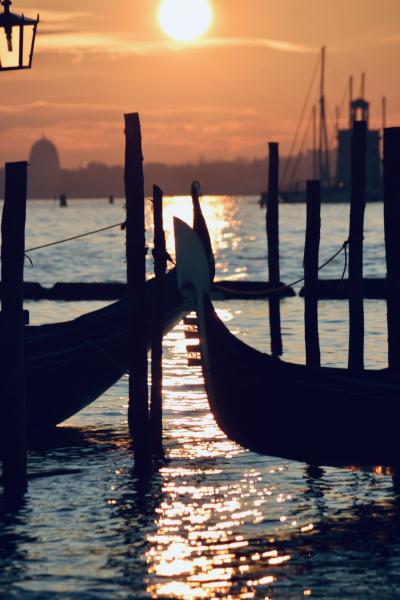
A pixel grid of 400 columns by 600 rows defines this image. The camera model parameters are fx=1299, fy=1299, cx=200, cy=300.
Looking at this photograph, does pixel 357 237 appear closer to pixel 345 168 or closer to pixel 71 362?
pixel 71 362

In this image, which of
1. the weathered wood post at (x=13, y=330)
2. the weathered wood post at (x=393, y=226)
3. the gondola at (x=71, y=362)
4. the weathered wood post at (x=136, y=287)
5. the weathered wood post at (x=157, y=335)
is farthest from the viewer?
the gondola at (x=71, y=362)

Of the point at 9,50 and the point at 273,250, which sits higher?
the point at 9,50

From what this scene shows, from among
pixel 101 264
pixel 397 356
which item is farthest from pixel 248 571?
pixel 101 264

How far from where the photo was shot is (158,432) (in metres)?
13.3

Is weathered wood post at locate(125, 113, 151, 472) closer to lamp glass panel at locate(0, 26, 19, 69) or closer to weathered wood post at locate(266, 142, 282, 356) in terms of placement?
lamp glass panel at locate(0, 26, 19, 69)

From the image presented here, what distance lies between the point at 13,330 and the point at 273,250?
11017 mm

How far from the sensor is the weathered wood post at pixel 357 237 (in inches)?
579

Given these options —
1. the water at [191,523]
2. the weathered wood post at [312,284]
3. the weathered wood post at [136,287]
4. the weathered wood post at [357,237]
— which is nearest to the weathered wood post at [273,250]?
the weathered wood post at [312,284]

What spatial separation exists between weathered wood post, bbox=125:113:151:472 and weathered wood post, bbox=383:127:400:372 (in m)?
2.47

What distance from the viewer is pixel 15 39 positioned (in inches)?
453

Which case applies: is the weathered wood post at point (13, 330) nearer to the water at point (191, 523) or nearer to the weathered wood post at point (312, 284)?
the water at point (191, 523)

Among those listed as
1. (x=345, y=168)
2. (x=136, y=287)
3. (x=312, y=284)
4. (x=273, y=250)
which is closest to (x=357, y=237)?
(x=312, y=284)

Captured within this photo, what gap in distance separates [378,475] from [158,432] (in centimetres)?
233

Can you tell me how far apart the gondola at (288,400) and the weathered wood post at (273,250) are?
371 inches
